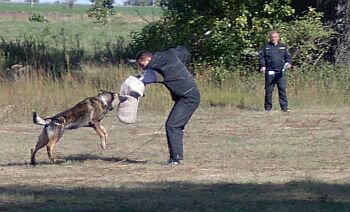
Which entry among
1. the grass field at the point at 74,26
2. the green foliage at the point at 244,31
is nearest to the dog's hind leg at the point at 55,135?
the green foliage at the point at 244,31

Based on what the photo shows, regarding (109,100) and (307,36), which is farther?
(307,36)

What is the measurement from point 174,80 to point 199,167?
130 centimetres

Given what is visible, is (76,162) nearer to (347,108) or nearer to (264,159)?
(264,159)

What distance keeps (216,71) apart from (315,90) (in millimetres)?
2964

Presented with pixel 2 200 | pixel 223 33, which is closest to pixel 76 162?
pixel 2 200

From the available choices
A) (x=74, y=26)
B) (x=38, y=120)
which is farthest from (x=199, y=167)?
(x=74, y=26)

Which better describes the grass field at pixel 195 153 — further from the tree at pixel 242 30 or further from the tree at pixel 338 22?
the tree at pixel 338 22

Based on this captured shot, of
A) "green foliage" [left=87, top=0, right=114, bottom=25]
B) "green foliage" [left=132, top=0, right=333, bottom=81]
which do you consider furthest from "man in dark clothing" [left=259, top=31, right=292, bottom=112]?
"green foliage" [left=87, top=0, right=114, bottom=25]

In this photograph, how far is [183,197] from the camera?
10.2 meters

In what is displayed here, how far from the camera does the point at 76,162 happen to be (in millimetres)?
14023

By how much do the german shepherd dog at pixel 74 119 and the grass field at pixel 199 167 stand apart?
1.13 feet

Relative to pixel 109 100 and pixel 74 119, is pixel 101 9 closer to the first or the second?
pixel 109 100

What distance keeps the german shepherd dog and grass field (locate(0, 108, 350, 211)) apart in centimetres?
35

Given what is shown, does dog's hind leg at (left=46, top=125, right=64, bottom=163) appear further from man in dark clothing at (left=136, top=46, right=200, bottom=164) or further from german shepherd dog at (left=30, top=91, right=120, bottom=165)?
man in dark clothing at (left=136, top=46, right=200, bottom=164)
